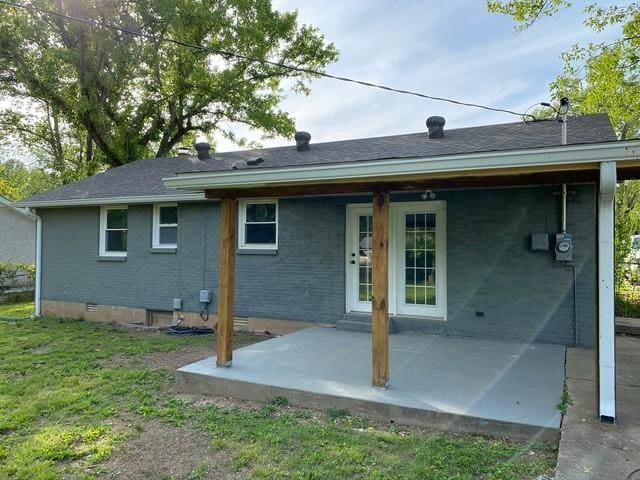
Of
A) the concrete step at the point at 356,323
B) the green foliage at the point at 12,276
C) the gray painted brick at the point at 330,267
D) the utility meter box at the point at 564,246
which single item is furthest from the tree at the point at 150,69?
the utility meter box at the point at 564,246

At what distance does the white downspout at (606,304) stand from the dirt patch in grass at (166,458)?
297 centimetres

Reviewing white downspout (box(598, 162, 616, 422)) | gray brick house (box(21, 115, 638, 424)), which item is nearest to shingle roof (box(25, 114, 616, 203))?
gray brick house (box(21, 115, 638, 424))

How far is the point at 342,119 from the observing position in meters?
14.8

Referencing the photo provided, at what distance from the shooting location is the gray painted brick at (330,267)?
6.22m

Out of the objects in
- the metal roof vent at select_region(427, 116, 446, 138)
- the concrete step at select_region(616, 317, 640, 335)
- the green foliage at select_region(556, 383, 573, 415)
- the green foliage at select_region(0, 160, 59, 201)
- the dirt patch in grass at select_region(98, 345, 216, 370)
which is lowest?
the dirt patch in grass at select_region(98, 345, 216, 370)

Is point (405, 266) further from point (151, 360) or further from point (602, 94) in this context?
point (602, 94)

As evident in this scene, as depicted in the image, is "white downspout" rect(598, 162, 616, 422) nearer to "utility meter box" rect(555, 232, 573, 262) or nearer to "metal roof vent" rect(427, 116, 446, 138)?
"utility meter box" rect(555, 232, 573, 262)

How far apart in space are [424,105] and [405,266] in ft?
18.5

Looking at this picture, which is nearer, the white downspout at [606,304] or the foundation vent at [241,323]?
the white downspout at [606,304]

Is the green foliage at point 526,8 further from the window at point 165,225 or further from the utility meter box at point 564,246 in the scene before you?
the window at point 165,225

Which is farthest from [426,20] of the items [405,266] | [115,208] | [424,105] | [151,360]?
[151,360]

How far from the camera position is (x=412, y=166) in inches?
157

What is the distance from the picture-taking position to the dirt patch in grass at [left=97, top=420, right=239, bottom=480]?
10.3 ft

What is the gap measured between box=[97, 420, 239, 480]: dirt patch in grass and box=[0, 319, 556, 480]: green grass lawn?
0.03 meters
